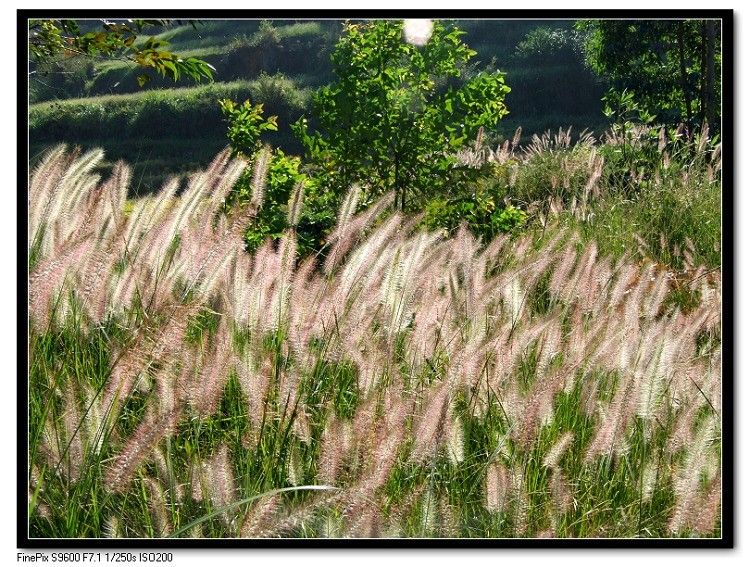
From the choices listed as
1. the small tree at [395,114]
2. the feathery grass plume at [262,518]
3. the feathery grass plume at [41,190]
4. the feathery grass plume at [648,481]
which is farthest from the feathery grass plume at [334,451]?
the small tree at [395,114]

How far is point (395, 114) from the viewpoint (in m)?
3.70

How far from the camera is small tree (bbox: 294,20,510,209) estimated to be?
3605mm

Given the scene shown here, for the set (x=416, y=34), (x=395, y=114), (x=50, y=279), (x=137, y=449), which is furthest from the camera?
(x=395, y=114)

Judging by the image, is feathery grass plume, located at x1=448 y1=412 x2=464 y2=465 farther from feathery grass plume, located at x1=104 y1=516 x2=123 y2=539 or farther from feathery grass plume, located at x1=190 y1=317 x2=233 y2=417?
feathery grass plume, located at x1=104 y1=516 x2=123 y2=539

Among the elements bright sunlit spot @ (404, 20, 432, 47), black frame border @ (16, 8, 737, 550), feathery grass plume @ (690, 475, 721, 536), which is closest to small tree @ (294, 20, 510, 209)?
bright sunlit spot @ (404, 20, 432, 47)

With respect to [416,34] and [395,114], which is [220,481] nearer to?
[416,34]

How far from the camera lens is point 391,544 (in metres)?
1.67

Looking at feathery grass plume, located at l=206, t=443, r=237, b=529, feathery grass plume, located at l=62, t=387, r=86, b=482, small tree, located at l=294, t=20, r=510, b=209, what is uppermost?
small tree, located at l=294, t=20, r=510, b=209

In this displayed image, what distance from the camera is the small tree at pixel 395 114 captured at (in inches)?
142

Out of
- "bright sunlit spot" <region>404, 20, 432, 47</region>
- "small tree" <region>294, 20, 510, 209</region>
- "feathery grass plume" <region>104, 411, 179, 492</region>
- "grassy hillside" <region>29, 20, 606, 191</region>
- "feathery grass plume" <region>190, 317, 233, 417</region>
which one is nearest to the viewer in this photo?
"feathery grass plume" <region>104, 411, 179, 492</region>

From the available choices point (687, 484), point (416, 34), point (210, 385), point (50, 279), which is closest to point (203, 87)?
point (416, 34)

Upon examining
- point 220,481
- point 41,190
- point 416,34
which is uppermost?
point 416,34

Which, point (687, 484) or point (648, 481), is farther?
point (648, 481)

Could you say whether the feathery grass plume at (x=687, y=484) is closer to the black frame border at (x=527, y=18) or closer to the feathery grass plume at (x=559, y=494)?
the black frame border at (x=527, y=18)
